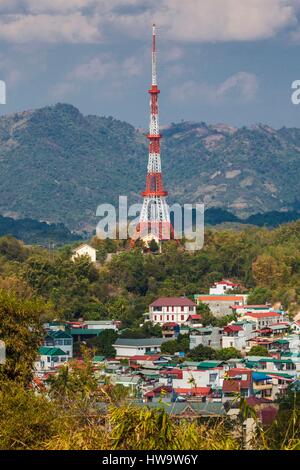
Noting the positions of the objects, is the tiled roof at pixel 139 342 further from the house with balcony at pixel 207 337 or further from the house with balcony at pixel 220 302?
the house with balcony at pixel 220 302

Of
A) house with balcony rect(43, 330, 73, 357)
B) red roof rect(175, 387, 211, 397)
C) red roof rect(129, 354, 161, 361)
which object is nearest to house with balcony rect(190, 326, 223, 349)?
red roof rect(129, 354, 161, 361)

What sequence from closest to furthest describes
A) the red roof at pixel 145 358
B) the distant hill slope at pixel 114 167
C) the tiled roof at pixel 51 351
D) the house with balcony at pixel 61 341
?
the tiled roof at pixel 51 351
the red roof at pixel 145 358
the house with balcony at pixel 61 341
the distant hill slope at pixel 114 167

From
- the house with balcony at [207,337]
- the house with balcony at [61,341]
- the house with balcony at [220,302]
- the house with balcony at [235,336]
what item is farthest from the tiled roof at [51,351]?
the house with balcony at [220,302]

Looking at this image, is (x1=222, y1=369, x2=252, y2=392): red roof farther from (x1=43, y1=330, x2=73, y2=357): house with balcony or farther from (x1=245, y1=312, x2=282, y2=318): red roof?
(x1=245, y1=312, x2=282, y2=318): red roof

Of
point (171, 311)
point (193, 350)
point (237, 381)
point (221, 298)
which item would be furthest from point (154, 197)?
point (237, 381)

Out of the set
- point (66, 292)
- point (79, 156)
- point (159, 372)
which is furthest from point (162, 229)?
point (79, 156)

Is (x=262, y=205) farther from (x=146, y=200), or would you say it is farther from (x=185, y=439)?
(x=185, y=439)
